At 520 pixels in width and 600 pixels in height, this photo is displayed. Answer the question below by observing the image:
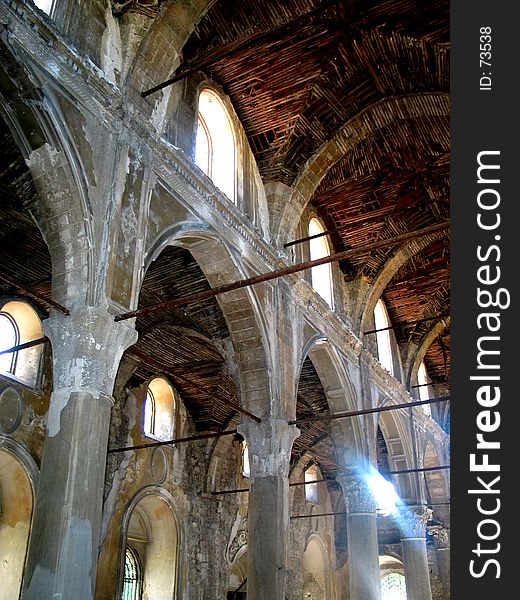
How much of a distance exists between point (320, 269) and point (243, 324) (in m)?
4.65

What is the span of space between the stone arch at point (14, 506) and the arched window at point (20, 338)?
50.4 inches

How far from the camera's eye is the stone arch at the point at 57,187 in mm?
7363

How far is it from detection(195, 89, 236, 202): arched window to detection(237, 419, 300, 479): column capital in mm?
3820

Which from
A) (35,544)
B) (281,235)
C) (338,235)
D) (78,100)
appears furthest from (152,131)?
(338,235)

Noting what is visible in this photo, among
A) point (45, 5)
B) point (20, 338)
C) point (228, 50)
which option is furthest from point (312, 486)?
point (45, 5)

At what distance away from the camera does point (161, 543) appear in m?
15.6

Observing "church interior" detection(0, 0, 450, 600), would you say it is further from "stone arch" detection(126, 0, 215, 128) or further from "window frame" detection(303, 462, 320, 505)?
"window frame" detection(303, 462, 320, 505)

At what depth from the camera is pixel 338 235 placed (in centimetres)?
1606

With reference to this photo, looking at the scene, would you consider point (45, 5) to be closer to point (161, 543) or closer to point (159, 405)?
point (159, 405)

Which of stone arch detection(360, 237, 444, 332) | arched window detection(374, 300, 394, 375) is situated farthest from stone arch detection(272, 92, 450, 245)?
arched window detection(374, 300, 394, 375)

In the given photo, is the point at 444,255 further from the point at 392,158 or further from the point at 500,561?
the point at 500,561

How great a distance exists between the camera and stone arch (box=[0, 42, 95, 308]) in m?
7.36

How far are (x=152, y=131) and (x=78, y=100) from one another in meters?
1.39

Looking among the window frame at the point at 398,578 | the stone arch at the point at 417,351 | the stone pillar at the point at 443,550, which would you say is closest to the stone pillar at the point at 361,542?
the stone arch at the point at 417,351
